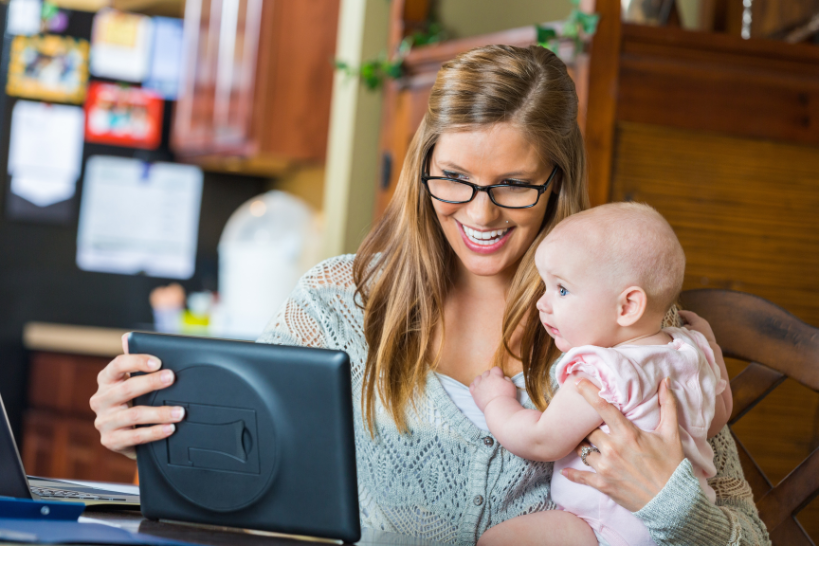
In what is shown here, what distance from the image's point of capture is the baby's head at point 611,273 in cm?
112

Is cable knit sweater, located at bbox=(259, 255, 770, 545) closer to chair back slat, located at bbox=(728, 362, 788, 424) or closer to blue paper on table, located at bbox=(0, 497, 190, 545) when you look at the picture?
chair back slat, located at bbox=(728, 362, 788, 424)

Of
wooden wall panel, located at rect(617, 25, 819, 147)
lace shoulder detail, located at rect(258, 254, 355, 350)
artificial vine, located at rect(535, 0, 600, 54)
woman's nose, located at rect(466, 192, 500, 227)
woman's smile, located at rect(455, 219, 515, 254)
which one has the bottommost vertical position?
lace shoulder detail, located at rect(258, 254, 355, 350)

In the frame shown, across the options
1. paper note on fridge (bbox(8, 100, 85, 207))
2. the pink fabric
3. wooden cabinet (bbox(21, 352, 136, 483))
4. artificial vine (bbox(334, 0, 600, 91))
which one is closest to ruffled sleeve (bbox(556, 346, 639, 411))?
the pink fabric

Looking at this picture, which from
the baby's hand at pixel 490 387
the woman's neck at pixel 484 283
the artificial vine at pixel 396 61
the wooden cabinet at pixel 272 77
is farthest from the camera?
the wooden cabinet at pixel 272 77

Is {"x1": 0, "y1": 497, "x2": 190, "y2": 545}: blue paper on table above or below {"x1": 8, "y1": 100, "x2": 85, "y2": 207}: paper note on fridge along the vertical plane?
below

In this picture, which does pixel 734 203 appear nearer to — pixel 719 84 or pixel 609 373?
pixel 719 84

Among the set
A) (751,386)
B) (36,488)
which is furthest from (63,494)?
(751,386)

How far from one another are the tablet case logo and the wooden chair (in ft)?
3.06

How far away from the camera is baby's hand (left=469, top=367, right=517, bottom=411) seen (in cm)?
129

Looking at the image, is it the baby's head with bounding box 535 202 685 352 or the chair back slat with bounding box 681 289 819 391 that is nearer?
the baby's head with bounding box 535 202 685 352

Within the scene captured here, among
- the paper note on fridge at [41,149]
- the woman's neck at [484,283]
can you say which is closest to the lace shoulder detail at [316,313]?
the woman's neck at [484,283]

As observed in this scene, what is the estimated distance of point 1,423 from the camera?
899 mm

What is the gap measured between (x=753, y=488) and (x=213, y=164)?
3.91 m

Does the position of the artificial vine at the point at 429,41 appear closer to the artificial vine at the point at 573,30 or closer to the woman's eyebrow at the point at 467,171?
the artificial vine at the point at 573,30
